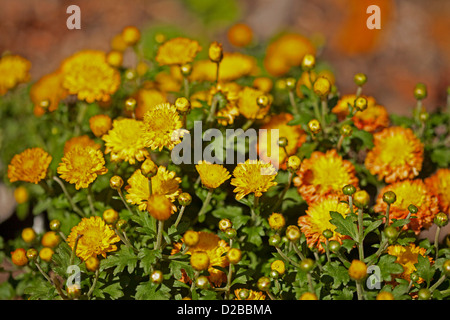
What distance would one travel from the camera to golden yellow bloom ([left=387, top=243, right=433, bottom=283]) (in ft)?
6.12

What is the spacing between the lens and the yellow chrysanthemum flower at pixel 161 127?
1.87 metres

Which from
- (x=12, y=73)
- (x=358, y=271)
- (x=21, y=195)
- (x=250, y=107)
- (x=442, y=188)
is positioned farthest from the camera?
(x=12, y=73)

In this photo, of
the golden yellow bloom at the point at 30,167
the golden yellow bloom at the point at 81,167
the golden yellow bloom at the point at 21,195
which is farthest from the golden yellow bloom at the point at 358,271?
the golden yellow bloom at the point at 21,195

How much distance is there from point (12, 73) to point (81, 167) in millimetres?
1077

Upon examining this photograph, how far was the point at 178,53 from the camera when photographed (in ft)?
7.46

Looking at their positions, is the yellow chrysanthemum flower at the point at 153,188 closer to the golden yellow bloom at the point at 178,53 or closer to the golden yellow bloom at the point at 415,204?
the golden yellow bloom at the point at 178,53

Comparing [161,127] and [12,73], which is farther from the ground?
[12,73]

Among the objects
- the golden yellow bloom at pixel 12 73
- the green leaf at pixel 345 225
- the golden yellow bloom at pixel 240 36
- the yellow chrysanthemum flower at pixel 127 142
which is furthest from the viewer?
the golden yellow bloom at pixel 240 36

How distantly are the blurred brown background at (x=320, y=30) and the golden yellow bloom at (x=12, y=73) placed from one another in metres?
1.58

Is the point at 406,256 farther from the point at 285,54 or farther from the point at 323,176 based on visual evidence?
the point at 285,54

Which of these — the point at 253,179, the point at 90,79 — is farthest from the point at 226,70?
the point at 253,179

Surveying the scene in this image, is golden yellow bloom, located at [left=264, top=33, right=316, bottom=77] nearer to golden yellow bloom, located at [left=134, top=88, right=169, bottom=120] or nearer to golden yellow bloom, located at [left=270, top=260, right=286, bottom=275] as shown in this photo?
golden yellow bloom, located at [left=134, top=88, right=169, bottom=120]

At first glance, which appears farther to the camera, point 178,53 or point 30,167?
point 178,53
